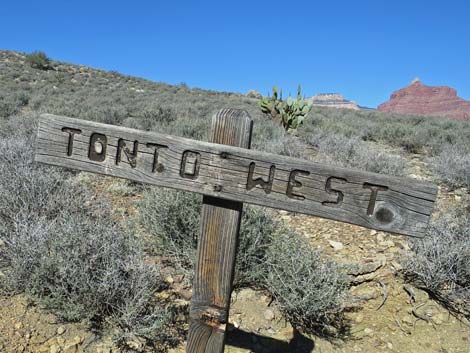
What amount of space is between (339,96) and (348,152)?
19077cm

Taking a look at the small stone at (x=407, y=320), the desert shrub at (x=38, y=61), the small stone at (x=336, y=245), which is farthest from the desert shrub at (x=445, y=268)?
the desert shrub at (x=38, y=61)

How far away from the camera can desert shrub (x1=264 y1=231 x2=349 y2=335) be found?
8.24 ft

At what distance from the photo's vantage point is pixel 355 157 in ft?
18.8

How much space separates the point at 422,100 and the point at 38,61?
12140 centimetres

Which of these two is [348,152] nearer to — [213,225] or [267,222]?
[267,222]

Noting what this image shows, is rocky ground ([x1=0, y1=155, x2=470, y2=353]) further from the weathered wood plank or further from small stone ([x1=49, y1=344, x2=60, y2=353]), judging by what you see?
the weathered wood plank

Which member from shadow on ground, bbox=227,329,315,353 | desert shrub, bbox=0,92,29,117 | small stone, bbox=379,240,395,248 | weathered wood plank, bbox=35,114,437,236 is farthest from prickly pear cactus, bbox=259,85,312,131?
weathered wood plank, bbox=35,114,437,236

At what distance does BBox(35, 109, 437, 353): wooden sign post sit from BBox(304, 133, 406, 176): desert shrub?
4.14 metres

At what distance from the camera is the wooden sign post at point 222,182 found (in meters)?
1.28

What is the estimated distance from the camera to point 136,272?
2.41 m

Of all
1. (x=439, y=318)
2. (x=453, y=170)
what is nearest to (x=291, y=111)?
(x=453, y=170)

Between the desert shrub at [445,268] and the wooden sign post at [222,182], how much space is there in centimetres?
196

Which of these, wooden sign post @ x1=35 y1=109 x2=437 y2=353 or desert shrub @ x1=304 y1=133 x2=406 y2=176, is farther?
desert shrub @ x1=304 y1=133 x2=406 y2=176

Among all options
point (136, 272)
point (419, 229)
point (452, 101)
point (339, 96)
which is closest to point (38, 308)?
point (136, 272)
